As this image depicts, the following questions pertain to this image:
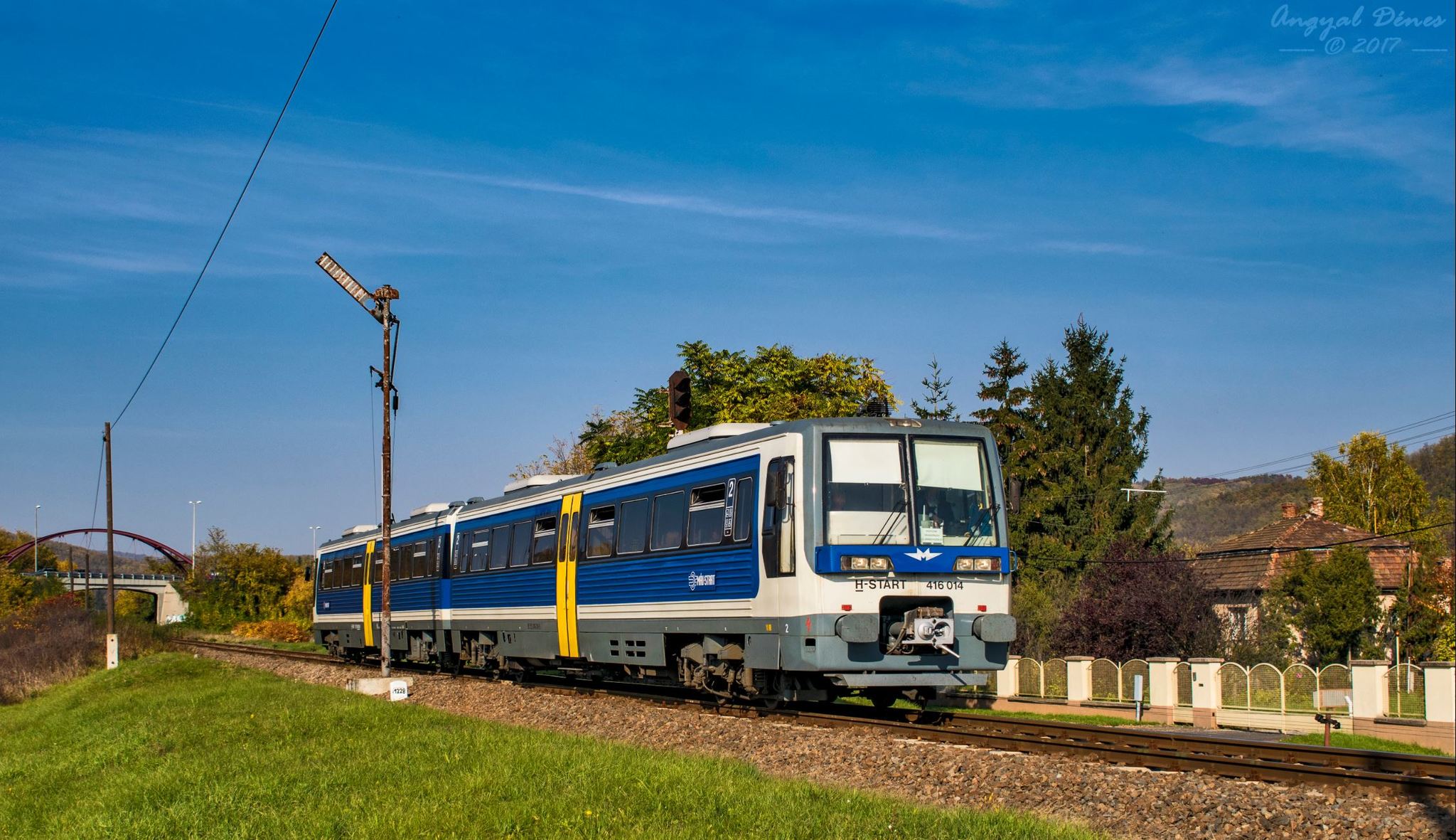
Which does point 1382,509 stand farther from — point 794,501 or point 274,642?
point 794,501

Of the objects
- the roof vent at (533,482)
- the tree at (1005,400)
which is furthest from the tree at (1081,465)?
the roof vent at (533,482)

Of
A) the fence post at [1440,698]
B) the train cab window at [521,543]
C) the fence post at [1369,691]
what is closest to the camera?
the fence post at [1440,698]

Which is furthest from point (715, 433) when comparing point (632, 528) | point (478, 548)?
point (478, 548)

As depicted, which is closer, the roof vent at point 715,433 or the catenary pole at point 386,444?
the roof vent at point 715,433

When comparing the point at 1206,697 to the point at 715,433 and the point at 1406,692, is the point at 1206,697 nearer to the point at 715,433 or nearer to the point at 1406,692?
the point at 1406,692

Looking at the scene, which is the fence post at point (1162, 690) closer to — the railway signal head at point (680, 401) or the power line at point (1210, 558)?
A: the railway signal head at point (680, 401)

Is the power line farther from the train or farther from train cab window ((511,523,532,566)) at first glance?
the train

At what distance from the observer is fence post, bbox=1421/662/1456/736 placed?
22.3m

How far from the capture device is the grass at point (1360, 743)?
22031mm

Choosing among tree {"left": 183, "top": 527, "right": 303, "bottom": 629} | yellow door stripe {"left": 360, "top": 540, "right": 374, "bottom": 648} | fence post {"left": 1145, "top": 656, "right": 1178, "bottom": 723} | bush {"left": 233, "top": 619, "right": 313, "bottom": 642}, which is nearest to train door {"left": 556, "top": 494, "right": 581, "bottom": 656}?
fence post {"left": 1145, "top": 656, "right": 1178, "bottom": 723}

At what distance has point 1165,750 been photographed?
13055 millimetres

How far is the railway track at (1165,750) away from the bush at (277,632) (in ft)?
172

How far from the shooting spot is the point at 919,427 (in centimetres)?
1614

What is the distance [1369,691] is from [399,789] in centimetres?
1899
